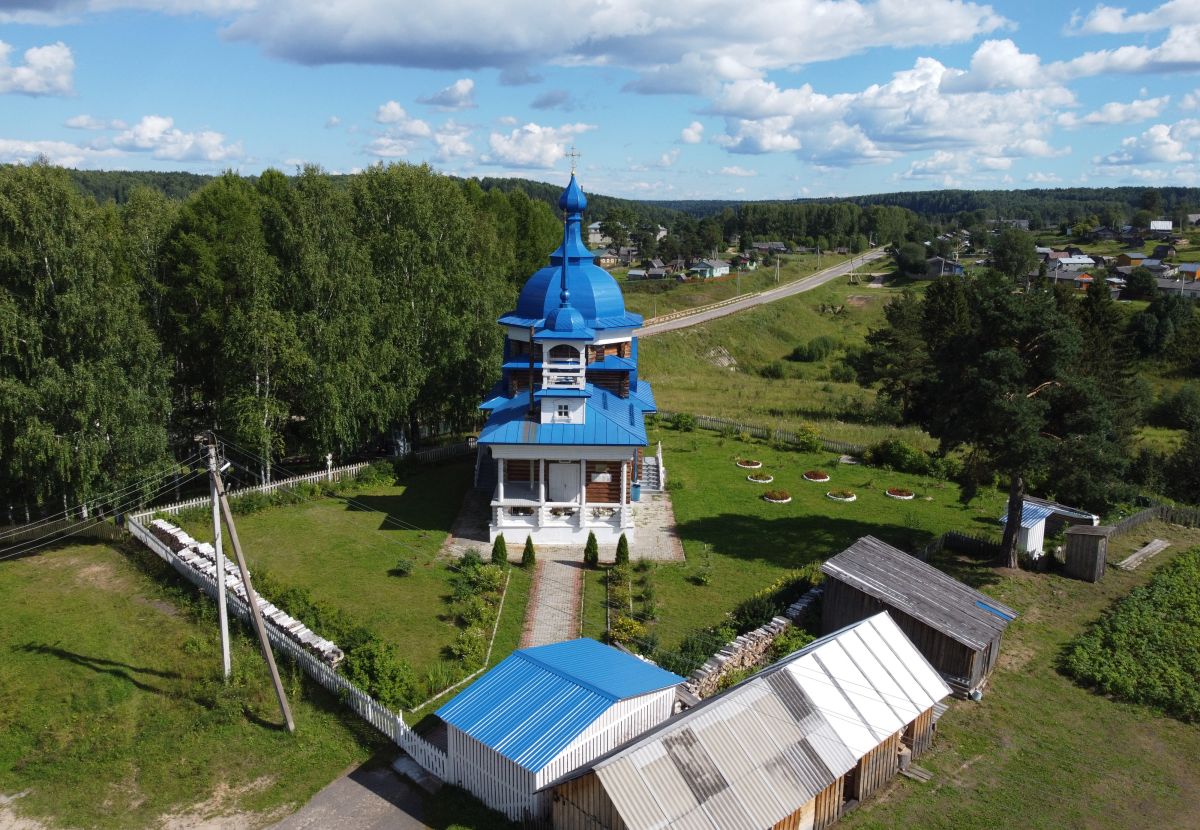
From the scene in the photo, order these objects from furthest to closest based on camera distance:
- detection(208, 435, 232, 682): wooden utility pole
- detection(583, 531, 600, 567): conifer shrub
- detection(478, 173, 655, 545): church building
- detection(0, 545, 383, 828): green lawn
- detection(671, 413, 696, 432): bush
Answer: detection(671, 413, 696, 432): bush, detection(478, 173, 655, 545): church building, detection(583, 531, 600, 567): conifer shrub, detection(208, 435, 232, 682): wooden utility pole, detection(0, 545, 383, 828): green lawn

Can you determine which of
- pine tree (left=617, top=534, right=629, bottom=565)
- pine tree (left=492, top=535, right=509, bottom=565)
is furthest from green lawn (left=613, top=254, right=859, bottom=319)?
pine tree (left=617, top=534, right=629, bottom=565)

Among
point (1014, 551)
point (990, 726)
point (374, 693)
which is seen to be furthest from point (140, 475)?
point (1014, 551)

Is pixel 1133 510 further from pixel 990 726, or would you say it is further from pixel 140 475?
pixel 140 475

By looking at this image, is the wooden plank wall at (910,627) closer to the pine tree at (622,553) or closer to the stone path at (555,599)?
the pine tree at (622,553)

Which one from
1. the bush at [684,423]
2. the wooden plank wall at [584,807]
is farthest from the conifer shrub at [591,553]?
the bush at [684,423]

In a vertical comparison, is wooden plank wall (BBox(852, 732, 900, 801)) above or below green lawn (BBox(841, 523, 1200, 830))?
above

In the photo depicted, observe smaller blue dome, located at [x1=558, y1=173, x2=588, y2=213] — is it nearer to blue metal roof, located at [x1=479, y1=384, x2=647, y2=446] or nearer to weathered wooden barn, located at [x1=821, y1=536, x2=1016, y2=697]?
blue metal roof, located at [x1=479, y1=384, x2=647, y2=446]
